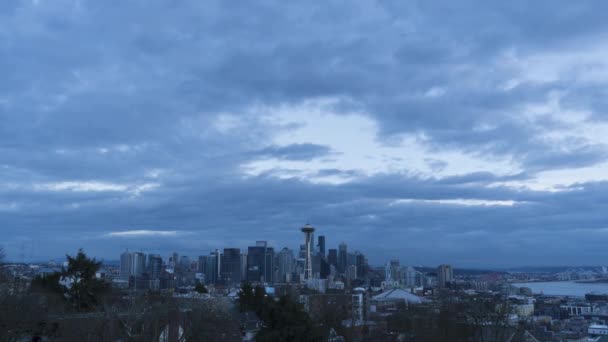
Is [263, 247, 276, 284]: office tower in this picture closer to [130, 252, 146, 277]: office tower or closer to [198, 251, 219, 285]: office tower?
[198, 251, 219, 285]: office tower

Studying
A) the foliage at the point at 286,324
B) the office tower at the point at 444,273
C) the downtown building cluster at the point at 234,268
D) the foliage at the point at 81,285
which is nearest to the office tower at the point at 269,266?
the downtown building cluster at the point at 234,268

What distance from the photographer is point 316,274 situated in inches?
6230

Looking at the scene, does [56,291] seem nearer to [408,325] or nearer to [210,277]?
[408,325]

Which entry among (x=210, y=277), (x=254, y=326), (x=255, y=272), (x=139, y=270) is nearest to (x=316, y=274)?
(x=255, y=272)

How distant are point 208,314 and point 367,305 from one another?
4993 cm

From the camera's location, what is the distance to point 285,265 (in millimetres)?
161250

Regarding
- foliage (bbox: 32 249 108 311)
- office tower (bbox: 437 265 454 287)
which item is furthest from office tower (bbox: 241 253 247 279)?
foliage (bbox: 32 249 108 311)

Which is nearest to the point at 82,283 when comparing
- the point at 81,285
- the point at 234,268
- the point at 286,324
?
the point at 81,285

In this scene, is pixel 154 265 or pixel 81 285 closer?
pixel 81 285

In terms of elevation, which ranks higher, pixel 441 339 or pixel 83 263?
pixel 83 263

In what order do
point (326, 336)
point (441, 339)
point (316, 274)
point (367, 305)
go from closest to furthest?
1. point (441, 339)
2. point (326, 336)
3. point (367, 305)
4. point (316, 274)

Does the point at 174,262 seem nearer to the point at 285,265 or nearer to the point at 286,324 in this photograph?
the point at 285,265

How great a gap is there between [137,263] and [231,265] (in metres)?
A: 23.6

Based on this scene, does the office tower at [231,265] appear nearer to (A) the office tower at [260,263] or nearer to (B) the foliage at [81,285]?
(A) the office tower at [260,263]
